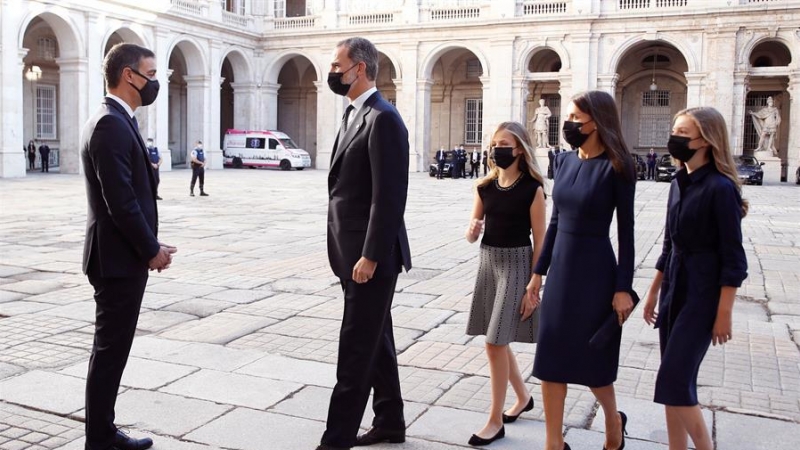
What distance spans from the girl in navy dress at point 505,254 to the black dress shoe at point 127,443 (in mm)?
1604

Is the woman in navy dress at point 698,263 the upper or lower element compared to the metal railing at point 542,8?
lower

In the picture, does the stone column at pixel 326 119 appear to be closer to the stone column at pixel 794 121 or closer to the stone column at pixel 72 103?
the stone column at pixel 72 103

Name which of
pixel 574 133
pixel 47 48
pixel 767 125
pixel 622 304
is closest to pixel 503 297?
pixel 622 304

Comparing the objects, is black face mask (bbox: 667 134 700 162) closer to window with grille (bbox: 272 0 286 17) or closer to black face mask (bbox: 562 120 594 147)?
black face mask (bbox: 562 120 594 147)

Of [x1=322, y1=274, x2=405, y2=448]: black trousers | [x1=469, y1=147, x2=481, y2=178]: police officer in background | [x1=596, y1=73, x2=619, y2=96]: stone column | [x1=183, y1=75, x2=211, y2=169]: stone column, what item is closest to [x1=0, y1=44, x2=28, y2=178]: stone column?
[x1=183, y1=75, x2=211, y2=169]: stone column

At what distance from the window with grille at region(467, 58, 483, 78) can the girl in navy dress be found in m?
37.4

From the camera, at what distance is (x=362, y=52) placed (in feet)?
12.3

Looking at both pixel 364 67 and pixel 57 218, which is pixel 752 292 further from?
pixel 57 218

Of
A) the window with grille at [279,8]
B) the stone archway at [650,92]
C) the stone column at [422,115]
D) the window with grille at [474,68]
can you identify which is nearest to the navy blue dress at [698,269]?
the stone column at [422,115]

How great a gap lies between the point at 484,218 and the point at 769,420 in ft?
6.45

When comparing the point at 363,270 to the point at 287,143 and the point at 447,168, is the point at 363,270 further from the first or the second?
the point at 287,143

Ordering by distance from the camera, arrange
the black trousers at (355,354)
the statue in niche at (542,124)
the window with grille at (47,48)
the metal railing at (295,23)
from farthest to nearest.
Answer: the metal railing at (295,23) < the statue in niche at (542,124) < the window with grille at (47,48) < the black trousers at (355,354)

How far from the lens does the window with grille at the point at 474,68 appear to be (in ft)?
134

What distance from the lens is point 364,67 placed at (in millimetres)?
3779
